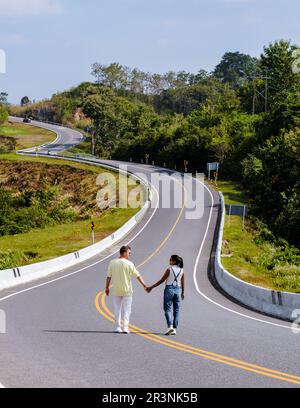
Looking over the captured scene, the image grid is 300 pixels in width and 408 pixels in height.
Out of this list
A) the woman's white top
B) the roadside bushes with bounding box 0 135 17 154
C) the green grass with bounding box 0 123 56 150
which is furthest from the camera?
the green grass with bounding box 0 123 56 150

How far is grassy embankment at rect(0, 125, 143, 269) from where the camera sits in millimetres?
42219

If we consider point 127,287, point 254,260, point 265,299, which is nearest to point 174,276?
point 127,287

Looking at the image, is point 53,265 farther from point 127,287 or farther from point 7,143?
point 7,143

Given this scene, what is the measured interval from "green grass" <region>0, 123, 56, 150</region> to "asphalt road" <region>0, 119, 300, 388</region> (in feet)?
351

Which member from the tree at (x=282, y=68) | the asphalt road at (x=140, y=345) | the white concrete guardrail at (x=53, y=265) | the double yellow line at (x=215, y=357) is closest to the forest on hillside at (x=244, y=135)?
the tree at (x=282, y=68)

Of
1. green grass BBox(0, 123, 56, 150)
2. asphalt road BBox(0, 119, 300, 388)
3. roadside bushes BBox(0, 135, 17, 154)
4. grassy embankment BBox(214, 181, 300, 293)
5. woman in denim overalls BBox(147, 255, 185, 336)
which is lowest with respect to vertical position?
grassy embankment BBox(214, 181, 300, 293)

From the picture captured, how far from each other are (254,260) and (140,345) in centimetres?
2567

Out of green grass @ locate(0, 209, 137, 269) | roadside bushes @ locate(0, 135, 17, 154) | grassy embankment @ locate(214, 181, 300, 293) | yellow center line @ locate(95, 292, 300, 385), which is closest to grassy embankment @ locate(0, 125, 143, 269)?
green grass @ locate(0, 209, 137, 269)

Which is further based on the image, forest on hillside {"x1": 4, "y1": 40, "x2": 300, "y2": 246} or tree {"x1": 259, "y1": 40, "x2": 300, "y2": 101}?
tree {"x1": 259, "y1": 40, "x2": 300, "y2": 101}

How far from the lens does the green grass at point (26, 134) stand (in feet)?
411

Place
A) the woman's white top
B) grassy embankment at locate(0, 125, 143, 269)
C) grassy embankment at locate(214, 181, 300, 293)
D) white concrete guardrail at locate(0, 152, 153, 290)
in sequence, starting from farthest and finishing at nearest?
1. grassy embankment at locate(0, 125, 143, 269)
2. grassy embankment at locate(214, 181, 300, 293)
3. white concrete guardrail at locate(0, 152, 153, 290)
4. the woman's white top

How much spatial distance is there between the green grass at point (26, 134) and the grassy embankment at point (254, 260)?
3287 inches

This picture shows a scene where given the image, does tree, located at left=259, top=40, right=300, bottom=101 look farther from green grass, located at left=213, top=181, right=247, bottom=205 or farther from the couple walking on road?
the couple walking on road
